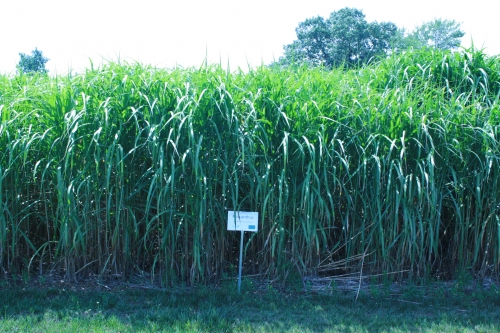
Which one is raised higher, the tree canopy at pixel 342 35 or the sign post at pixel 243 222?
the tree canopy at pixel 342 35

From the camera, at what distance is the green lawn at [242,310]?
301cm

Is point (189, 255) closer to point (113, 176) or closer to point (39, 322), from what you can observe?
point (113, 176)

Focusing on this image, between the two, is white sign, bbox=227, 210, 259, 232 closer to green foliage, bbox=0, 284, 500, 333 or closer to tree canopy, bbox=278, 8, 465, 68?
green foliage, bbox=0, 284, 500, 333

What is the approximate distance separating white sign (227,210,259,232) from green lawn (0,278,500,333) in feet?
1.60

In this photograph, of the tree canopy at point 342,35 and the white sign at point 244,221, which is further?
the tree canopy at point 342,35

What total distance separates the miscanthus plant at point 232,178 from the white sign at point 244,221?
129 mm

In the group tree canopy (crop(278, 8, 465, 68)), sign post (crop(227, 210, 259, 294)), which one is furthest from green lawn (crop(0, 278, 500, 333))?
tree canopy (crop(278, 8, 465, 68))

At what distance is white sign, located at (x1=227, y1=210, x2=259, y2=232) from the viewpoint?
11.3 ft

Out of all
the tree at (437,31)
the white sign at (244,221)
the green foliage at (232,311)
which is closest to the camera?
the green foliage at (232,311)

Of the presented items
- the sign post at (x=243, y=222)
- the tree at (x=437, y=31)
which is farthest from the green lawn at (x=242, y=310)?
the tree at (x=437, y=31)

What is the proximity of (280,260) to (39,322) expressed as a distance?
1720 mm

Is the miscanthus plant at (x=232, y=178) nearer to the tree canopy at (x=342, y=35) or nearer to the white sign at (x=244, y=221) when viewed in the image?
the white sign at (x=244, y=221)

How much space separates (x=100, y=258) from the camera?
3.68 m

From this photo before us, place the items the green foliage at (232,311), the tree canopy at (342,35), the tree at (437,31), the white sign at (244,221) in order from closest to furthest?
the green foliage at (232,311) → the white sign at (244,221) → the tree canopy at (342,35) → the tree at (437,31)
